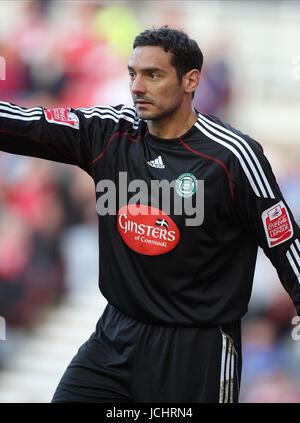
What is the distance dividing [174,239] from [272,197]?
43 cm

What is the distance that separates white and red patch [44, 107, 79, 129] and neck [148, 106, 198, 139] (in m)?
0.32

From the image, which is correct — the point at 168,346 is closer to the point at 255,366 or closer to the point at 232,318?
the point at 232,318

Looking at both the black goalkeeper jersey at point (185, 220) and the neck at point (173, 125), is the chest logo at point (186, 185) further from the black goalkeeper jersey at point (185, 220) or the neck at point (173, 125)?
the neck at point (173, 125)

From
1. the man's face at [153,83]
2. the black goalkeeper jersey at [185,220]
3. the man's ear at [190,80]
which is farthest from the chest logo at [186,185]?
the man's ear at [190,80]

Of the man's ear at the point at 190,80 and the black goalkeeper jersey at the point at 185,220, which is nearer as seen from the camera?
the black goalkeeper jersey at the point at 185,220

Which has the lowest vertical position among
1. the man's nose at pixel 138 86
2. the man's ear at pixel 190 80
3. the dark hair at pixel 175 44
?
the man's nose at pixel 138 86

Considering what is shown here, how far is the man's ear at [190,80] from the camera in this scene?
399 cm

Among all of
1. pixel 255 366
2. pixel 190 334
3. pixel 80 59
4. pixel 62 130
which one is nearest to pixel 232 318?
pixel 190 334

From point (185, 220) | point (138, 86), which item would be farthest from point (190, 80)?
point (185, 220)

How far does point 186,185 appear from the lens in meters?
3.86

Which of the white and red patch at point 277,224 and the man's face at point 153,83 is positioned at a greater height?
the man's face at point 153,83

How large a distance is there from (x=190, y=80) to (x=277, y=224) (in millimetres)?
717

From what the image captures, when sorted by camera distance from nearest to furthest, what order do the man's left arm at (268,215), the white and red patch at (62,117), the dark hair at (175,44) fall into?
the man's left arm at (268,215), the dark hair at (175,44), the white and red patch at (62,117)

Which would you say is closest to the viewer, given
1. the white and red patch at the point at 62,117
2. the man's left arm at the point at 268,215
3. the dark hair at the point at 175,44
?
the man's left arm at the point at 268,215
